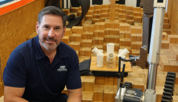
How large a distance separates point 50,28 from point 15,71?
1.23 feet

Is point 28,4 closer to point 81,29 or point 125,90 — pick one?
point 81,29

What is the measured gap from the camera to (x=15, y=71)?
162cm

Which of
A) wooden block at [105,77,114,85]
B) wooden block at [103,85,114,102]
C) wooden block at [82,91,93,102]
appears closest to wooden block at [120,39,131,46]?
wooden block at [105,77,114,85]

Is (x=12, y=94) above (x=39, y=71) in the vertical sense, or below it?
below

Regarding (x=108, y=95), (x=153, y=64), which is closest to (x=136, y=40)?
(x=108, y=95)

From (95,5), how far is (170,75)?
495 centimetres

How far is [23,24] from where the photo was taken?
3709mm

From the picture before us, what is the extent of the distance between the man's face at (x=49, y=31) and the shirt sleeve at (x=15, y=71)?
193 mm

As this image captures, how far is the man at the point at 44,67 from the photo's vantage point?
162 cm

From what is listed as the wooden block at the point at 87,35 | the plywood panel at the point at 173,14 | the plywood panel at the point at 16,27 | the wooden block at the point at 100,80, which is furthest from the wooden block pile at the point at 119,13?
the wooden block at the point at 100,80

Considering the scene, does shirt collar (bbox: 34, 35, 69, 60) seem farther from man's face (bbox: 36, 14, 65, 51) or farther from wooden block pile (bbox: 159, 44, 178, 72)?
wooden block pile (bbox: 159, 44, 178, 72)

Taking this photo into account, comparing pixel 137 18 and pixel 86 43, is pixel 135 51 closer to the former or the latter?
pixel 86 43

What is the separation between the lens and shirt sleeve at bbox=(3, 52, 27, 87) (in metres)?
1.61

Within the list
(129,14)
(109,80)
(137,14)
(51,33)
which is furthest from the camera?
(129,14)
